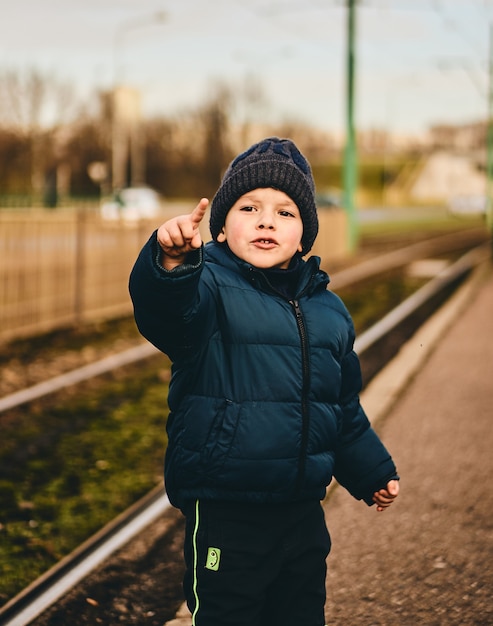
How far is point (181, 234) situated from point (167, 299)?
0.17m

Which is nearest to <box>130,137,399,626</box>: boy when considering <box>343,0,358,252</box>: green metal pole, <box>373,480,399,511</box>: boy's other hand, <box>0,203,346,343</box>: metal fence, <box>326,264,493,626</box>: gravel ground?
<box>373,480,399,511</box>: boy's other hand

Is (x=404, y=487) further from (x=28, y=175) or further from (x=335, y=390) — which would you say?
(x=28, y=175)

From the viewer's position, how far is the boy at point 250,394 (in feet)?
7.86

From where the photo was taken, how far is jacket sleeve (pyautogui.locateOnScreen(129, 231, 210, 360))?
2.25 m

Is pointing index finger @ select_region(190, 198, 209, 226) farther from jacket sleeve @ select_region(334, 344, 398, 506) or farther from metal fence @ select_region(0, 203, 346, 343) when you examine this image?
metal fence @ select_region(0, 203, 346, 343)

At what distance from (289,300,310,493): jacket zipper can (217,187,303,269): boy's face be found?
0.14 meters

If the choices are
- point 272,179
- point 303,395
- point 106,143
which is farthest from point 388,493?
point 106,143

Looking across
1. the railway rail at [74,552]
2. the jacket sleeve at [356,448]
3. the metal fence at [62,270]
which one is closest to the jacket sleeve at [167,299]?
the jacket sleeve at [356,448]

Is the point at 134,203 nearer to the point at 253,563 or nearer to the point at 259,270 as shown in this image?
the point at 259,270

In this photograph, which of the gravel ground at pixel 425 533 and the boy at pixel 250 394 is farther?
the gravel ground at pixel 425 533

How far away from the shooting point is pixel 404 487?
194 inches

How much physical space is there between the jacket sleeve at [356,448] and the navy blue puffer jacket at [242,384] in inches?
5.6

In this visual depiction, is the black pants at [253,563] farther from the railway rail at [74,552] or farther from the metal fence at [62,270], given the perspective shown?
the metal fence at [62,270]

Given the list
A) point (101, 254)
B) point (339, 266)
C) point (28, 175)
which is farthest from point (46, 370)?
point (28, 175)
